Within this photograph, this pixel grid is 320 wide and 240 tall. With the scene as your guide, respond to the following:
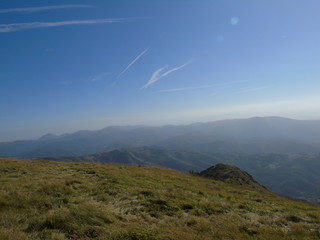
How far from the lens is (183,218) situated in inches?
377

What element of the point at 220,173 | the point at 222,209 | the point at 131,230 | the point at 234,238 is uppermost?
the point at 131,230

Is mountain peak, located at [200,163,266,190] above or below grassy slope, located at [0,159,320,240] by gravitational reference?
below

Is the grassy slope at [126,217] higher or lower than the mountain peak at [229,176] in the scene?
higher

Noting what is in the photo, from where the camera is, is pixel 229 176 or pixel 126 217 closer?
pixel 126 217

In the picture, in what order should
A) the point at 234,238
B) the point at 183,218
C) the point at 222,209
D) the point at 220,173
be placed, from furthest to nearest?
1. the point at 220,173
2. the point at 222,209
3. the point at 183,218
4. the point at 234,238

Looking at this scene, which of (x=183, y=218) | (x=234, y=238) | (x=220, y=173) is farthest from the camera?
(x=220, y=173)

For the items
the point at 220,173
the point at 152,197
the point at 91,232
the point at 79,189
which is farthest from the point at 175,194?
the point at 220,173

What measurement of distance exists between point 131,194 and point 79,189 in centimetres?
339

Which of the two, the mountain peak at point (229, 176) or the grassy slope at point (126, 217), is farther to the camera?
the mountain peak at point (229, 176)

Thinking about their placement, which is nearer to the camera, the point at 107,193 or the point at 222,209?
the point at 222,209

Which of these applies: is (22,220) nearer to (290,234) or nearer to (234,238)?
(234,238)

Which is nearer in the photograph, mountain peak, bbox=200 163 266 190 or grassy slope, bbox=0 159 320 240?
grassy slope, bbox=0 159 320 240

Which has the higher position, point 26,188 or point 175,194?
point 26,188

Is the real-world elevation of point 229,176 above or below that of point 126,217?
below
